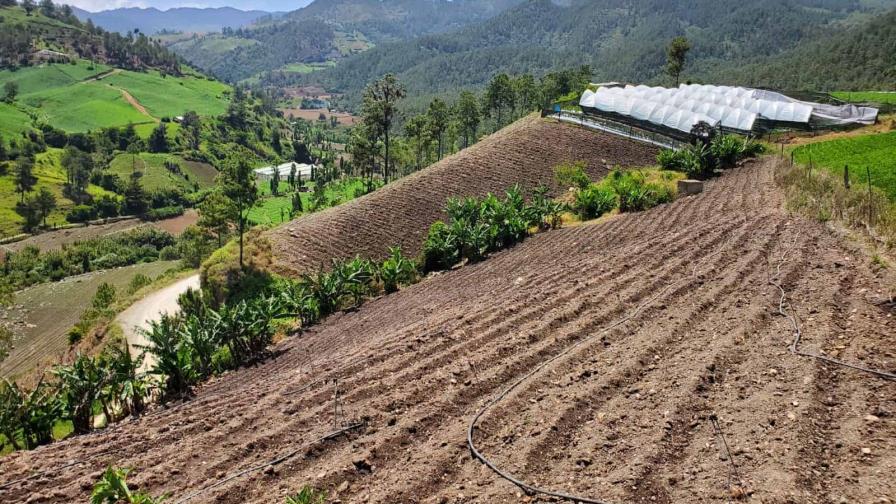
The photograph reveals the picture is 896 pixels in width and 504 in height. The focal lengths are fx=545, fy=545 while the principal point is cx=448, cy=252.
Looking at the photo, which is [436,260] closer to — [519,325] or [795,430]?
[519,325]

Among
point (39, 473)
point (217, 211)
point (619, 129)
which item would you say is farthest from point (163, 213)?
point (39, 473)

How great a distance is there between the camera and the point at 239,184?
25.8 m

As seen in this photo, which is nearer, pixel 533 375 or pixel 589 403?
pixel 589 403

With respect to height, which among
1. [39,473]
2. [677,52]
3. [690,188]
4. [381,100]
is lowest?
[39,473]

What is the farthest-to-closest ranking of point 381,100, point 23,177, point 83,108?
point 83,108, point 23,177, point 381,100

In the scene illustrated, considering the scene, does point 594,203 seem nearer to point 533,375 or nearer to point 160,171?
point 533,375

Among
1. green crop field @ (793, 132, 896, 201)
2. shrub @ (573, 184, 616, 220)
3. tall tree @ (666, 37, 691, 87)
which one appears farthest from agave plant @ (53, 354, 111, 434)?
tall tree @ (666, 37, 691, 87)

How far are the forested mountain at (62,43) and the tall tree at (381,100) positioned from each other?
153257 millimetres

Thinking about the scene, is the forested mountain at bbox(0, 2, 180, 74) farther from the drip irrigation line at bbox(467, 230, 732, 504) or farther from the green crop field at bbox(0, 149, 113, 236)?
the drip irrigation line at bbox(467, 230, 732, 504)

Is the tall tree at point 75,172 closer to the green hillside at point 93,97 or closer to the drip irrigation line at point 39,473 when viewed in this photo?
the green hillside at point 93,97

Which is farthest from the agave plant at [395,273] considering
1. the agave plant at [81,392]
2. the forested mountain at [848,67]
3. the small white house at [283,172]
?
the small white house at [283,172]

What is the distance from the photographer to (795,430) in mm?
5559

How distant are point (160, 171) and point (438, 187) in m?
86.7

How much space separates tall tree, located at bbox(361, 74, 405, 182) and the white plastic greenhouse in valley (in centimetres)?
1364
